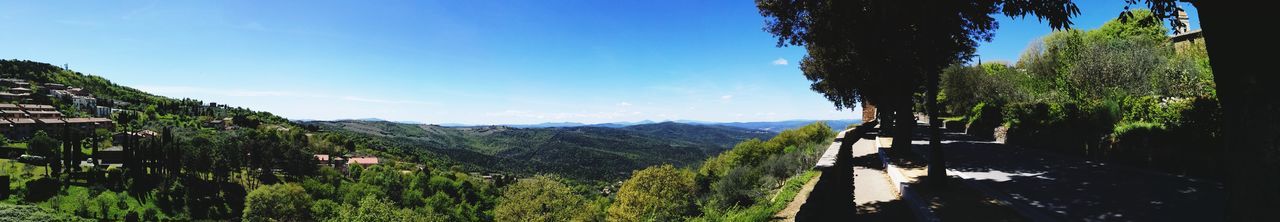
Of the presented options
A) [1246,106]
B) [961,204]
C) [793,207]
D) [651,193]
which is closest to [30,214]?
[651,193]

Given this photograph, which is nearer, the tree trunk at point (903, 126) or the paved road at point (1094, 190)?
the paved road at point (1094, 190)

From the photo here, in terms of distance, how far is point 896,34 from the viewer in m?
14.2

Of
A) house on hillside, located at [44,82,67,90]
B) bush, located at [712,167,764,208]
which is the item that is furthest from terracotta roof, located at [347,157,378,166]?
bush, located at [712,167,764,208]

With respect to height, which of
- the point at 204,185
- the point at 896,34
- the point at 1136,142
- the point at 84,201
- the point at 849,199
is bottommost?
the point at 84,201

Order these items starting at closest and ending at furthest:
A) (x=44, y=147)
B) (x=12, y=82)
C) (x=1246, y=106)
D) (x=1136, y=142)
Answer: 1. (x=1246, y=106)
2. (x=1136, y=142)
3. (x=44, y=147)
4. (x=12, y=82)

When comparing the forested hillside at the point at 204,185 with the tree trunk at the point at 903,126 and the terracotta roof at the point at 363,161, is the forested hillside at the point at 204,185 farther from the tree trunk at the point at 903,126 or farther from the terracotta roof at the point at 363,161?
the tree trunk at the point at 903,126

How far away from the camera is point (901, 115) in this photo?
59.9ft

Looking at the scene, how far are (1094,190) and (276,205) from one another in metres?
102

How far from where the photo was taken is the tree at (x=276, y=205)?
82.0 meters

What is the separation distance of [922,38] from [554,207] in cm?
5894

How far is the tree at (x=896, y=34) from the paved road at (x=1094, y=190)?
203 cm

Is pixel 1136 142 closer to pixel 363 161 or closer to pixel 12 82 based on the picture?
pixel 363 161

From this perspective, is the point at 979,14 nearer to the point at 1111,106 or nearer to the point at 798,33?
the point at 798,33

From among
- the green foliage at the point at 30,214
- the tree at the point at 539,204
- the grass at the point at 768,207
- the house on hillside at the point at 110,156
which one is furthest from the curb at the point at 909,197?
the house on hillside at the point at 110,156
